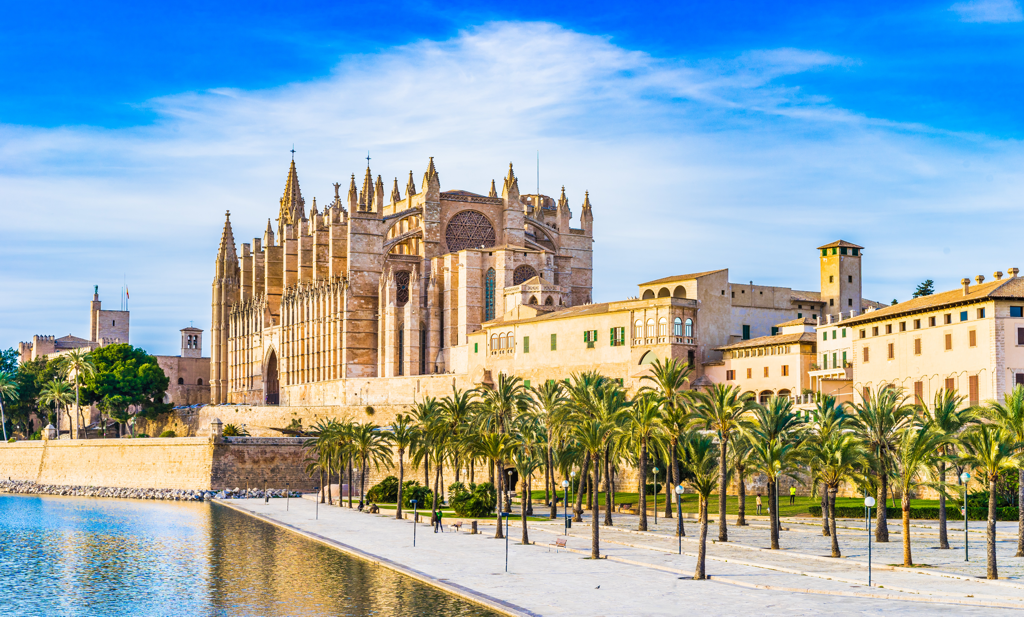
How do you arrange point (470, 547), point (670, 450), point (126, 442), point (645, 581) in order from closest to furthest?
point (645, 581)
point (470, 547)
point (670, 450)
point (126, 442)

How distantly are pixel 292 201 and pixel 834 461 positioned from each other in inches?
3797

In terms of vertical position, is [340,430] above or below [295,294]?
below


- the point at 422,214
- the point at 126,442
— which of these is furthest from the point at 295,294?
the point at 126,442

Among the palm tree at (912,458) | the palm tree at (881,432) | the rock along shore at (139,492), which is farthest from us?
the rock along shore at (139,492)

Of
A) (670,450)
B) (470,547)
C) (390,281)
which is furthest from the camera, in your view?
(390,281)

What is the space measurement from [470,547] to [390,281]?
47.7 meters

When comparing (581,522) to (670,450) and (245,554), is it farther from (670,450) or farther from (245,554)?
(245,554)

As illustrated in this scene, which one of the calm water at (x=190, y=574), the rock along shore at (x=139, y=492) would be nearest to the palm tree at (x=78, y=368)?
the rock along shore at (x=139, y=492)

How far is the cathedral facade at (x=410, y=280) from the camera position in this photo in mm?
→ 84562

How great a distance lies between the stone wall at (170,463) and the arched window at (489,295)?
1627 cm

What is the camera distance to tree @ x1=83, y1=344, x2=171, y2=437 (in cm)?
9712

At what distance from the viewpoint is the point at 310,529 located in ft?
166

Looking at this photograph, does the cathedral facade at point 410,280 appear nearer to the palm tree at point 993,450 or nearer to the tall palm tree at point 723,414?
the tall palm tree at point 723,414

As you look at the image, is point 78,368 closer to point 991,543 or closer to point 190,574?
point 190,574
